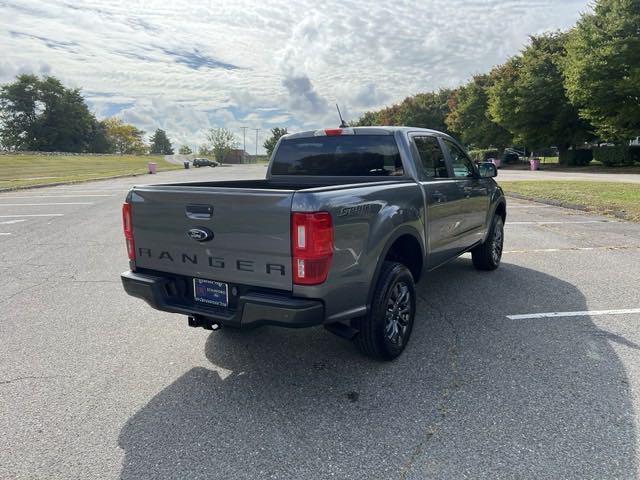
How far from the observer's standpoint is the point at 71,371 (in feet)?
11.5

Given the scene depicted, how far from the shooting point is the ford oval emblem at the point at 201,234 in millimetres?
3145

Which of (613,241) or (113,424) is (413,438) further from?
(613,241)

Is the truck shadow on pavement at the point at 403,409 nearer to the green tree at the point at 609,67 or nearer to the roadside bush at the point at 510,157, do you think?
the green tree at the point at 609,67

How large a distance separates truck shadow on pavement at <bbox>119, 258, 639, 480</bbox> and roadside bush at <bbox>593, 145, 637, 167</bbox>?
3007 centimetres

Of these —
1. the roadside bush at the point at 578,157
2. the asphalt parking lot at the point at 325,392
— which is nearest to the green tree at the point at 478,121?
the roadside bush at the point at 578,157

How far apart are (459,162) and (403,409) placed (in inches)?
127

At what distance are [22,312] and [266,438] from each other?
3525 millimetres

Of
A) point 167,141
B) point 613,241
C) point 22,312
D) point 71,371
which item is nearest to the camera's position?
point 71,371

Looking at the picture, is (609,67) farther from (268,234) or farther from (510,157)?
(268,234)

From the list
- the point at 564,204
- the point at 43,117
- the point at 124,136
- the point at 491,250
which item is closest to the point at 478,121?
the point at 564,204

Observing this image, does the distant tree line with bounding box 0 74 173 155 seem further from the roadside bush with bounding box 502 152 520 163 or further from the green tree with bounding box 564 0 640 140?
the green tree with bounding box 564 0 640 140

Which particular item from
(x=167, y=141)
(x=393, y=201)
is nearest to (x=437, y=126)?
(x=393, y=201)

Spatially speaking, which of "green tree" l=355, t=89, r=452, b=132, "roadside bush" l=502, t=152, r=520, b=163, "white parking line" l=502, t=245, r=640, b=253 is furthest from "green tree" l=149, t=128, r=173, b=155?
"white parking line" l=502, t=245, r=640, b=253

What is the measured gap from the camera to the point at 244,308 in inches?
Result: 117
